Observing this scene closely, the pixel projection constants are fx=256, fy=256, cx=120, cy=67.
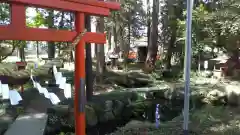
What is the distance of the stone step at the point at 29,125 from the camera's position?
17.1ft

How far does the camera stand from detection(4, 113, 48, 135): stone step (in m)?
5.23

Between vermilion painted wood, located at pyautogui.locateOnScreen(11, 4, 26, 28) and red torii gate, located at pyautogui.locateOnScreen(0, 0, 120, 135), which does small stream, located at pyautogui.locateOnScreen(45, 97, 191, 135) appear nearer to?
red torii gate, located at pyautogui.locateOnScreen(0, 0, 120, 135)

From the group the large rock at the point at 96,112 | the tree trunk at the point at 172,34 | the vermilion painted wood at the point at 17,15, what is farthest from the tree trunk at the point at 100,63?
the vermilion painted wood at the point at 17,15

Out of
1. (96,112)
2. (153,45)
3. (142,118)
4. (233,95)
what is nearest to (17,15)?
(96,112)

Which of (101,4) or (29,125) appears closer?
(101,4)

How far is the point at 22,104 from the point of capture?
739 cm

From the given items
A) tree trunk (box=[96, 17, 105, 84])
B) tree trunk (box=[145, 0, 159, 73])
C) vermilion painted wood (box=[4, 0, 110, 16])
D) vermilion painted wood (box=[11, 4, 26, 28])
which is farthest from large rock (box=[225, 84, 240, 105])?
vermilion painted wood (box=[11, 4, 26, 28])

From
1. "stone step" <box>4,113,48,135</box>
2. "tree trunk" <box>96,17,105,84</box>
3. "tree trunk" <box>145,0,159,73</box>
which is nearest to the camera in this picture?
"stone step" <box>4,113,48,135</box>

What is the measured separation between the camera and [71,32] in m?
2.91

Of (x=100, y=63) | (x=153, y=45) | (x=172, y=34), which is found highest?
(x=172, y=34)

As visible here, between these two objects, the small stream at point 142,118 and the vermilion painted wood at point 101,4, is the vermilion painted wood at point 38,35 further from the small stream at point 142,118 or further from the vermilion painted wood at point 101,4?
the small stream at point 142,118

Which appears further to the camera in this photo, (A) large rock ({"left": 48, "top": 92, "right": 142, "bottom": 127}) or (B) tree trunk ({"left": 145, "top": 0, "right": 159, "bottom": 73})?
(B) tree trunk ({"left": 145, "top": 0, "right": 159, "bottom": 73})

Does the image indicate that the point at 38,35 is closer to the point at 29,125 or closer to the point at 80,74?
the point at 80,74

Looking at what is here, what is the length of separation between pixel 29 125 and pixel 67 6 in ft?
12.3
